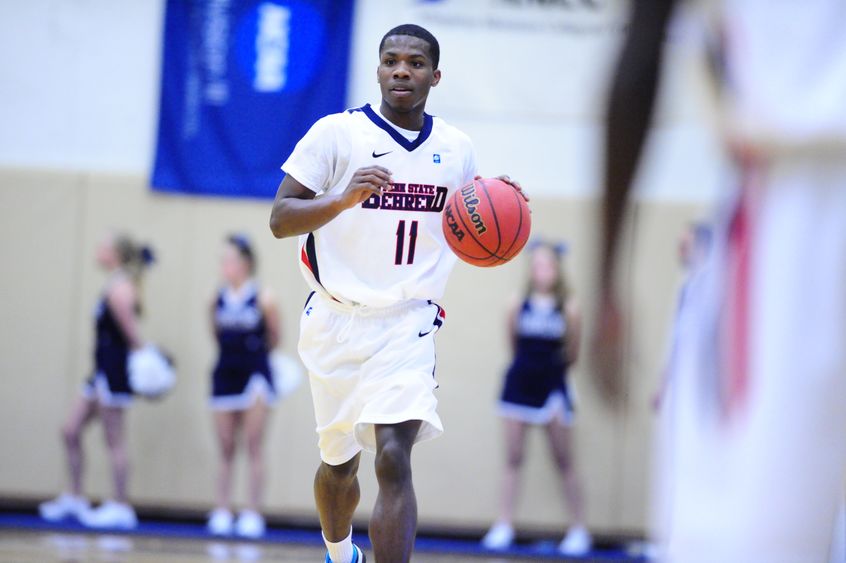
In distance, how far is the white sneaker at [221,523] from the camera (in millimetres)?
9000

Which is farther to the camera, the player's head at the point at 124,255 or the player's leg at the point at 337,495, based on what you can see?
the player's head at the point at 124,255

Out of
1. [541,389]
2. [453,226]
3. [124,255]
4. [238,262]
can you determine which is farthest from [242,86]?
[453,226]

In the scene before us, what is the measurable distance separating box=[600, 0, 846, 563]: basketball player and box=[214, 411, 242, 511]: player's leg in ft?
24.9

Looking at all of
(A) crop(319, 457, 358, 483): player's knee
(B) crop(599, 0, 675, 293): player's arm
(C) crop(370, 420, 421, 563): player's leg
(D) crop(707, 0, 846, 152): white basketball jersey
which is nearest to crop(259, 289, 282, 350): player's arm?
(A) crop(319, 457, 358, 483): player's knee

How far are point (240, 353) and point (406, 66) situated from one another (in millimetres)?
Answer: 4781

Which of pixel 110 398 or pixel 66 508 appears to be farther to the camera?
pixel 66 508

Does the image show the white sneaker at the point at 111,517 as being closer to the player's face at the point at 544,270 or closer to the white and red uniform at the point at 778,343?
the player's face at the point at 544,270

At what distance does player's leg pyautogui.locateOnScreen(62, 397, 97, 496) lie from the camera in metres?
9.26

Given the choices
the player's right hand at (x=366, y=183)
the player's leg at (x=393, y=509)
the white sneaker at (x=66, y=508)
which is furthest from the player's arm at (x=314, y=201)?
the white sneaker at (x=66, y=508)

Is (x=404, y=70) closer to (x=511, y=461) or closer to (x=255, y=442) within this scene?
(x=511, y=461)

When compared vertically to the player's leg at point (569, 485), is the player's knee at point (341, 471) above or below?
above

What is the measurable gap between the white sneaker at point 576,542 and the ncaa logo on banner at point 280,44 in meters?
4.03

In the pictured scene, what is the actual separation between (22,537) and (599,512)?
4298mm

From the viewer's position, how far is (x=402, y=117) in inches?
190
